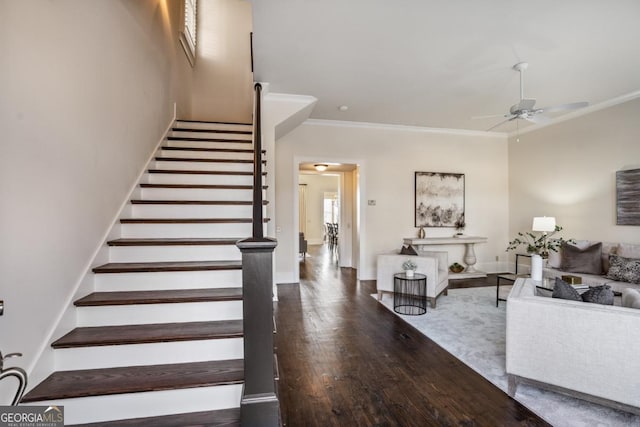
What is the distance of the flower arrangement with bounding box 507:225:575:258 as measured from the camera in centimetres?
504

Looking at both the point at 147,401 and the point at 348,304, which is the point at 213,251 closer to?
the point at 147,401

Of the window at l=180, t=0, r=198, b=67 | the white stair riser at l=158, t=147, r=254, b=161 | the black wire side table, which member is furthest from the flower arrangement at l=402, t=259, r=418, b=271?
the window at l=180, t=0, r=198, b=67

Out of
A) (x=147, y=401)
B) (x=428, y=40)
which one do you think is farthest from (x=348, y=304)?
(x=428, y=40)

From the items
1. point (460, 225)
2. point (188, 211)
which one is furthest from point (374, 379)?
point (460, 225)

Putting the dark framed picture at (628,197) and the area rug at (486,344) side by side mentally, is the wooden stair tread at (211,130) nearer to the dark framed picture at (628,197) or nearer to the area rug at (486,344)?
the area rug at (486,344)

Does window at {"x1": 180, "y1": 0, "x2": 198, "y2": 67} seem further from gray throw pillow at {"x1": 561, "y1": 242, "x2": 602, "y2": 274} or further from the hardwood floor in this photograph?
gray throw pillow at {"x1": 561, "y1": 242, "x2": 602, "y2": 274}

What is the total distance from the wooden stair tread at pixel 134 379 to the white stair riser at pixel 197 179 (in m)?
2.04

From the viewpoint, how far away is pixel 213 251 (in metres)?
2.67

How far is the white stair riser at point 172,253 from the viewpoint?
8.21ft

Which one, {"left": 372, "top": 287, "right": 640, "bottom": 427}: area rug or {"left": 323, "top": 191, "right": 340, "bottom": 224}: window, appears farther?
{"left": 323, "top": 191, "right": 340, "bottom": 224}: window

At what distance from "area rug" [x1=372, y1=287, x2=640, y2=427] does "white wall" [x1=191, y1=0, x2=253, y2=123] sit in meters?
4.86

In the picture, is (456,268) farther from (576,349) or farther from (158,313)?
(158,313)

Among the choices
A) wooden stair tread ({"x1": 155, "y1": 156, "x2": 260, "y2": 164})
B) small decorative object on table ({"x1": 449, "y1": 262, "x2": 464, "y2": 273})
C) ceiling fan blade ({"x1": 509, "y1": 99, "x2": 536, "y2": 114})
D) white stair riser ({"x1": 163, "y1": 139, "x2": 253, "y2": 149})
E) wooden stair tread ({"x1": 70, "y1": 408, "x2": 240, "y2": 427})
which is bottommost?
wooden stair tread ({"x1": 70, "y1": 408, "x2": 240, "y2": 427})

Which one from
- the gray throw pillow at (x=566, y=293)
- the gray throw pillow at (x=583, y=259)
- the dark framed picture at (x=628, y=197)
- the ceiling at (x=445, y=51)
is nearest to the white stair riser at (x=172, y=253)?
the ceiling at (x=445, y=51)
